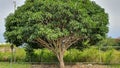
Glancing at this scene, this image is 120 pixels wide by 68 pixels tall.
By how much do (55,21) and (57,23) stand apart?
0.65 ft

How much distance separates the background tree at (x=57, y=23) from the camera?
23.8m

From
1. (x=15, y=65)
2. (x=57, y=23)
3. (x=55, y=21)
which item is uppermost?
(x=55, y=21)

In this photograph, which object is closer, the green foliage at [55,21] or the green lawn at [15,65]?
the green foliage at [55,21]

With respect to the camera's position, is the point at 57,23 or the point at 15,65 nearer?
the point at 57,23

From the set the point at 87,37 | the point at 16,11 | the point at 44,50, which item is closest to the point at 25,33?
the point at 16,11

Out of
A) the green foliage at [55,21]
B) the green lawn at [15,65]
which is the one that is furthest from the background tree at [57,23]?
the green lawn at [15,65]

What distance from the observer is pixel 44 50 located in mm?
30625

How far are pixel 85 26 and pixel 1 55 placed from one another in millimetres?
10565

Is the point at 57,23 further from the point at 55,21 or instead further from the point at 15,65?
the point at 15,65

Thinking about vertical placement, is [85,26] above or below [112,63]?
above

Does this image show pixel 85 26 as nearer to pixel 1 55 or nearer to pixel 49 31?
pixel 49 31

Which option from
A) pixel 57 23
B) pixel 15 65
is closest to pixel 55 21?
pixel 57 23

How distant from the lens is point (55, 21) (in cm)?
2452

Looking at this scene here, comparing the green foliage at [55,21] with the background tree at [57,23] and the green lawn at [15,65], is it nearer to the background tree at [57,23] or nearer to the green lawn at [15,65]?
the background tree at [57,23]
